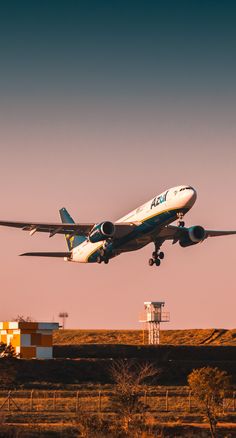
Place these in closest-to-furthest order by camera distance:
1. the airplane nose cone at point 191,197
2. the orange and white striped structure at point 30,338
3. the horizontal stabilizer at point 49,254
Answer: the airplane nose cone at point 191,197
the orange and white striped structure at point 30,338
the horizontal stabilizer at point 49,254

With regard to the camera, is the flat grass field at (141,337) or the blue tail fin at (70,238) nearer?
the blue tail fin at (70,238)

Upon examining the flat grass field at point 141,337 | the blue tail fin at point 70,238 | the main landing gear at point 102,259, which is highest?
the blue tail fin at point 70,238

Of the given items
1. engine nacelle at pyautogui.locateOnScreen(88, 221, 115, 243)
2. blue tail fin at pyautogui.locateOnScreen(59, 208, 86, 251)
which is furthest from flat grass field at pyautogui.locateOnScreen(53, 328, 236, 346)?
engine nacelle at pyautogui.locateOnScreen(88, 221, 115, 243)

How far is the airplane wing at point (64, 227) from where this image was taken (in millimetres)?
78500

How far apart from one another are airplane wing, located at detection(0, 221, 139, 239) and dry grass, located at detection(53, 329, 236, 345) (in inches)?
1119

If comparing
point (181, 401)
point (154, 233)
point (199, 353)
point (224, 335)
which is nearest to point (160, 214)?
point (154, 233)

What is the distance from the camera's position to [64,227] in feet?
270

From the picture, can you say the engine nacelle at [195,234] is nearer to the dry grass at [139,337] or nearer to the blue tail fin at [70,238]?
the blue tail fin at [70,238]

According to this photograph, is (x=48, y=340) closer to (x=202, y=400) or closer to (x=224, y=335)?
(x=202, y=400)

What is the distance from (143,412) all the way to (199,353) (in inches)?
1163

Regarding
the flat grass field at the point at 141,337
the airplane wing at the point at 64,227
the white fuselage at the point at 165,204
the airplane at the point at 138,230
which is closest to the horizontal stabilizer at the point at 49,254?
the airplane at the point at 138,230

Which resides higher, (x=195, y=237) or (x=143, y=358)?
(x=195, y=237)

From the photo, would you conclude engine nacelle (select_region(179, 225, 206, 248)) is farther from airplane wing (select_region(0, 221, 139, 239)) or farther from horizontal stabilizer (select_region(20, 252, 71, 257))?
horizontal stabilizer (select_region(20, 252, 71, 257))

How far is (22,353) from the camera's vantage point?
271ft
